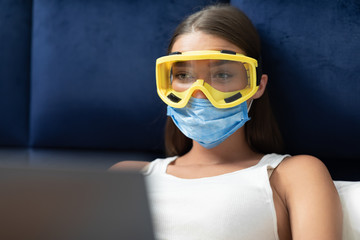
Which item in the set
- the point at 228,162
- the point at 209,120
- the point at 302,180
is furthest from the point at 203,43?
the point at 302,180

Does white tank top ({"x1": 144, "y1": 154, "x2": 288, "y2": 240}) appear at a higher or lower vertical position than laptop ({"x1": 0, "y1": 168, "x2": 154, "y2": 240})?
lower

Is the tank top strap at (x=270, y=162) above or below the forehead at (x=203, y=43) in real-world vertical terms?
below

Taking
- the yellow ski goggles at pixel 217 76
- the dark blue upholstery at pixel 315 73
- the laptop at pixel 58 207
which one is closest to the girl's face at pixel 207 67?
the yellow ski goggles at pixel 217 76

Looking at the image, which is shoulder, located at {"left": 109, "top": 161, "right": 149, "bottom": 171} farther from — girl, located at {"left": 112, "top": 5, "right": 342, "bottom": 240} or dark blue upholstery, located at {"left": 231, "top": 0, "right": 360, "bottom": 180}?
dark blue upholstery, located at {"left": 231, "top": 0, "right": 360, "bottom": 180}

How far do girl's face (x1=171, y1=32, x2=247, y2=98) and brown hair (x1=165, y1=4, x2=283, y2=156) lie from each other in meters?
0.02

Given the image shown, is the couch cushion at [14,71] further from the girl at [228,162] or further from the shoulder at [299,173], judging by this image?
the shoulder at [299,173]

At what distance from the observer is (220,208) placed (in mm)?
938

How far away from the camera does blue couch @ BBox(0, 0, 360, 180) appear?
124 centimetres

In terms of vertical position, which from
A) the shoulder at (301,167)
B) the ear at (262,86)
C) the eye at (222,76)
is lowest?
the shoulder at (301,167)

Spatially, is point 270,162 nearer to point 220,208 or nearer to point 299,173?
point 299,173

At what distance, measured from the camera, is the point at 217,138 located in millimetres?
1090

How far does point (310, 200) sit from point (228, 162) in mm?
329

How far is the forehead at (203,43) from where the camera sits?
110cm

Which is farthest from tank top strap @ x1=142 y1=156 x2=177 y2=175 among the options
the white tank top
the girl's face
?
the girl's face
